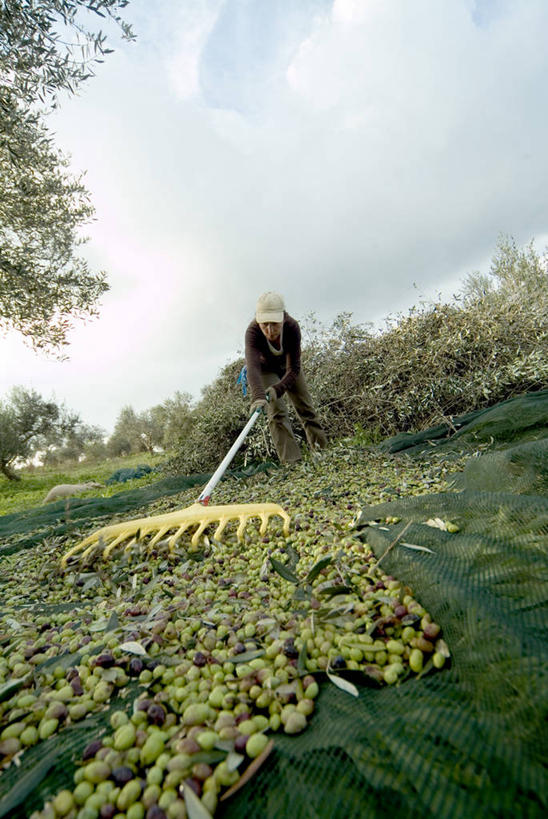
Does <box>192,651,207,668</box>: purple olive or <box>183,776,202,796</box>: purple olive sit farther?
<box>192,651,207,668</box>: purple olive

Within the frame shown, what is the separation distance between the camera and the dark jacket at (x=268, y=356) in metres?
4.41

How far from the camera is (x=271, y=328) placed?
432 centimetres

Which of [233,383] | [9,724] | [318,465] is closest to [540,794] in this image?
[9,724]

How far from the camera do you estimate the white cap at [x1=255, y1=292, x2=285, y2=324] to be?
4.15m

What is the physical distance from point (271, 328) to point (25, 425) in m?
15.4

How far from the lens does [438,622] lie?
112 cm

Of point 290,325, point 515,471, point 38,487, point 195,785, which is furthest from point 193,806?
point 38,487

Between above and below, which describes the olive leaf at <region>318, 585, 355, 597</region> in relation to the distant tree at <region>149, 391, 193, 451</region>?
below

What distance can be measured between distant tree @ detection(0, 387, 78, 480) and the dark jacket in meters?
13.9

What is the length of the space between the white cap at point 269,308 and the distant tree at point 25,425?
1442cm

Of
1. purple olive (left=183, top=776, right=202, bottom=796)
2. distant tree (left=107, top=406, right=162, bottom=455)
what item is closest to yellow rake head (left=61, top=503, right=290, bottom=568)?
purple olive (left=183, top=776, right=202, bottom=796)

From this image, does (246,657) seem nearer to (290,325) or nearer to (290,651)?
(290,651)

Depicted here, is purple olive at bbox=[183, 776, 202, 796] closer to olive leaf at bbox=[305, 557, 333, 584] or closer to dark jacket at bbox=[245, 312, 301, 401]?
olive leaf at bbox=[305, 557, 333, 584]

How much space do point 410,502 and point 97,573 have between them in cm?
170
